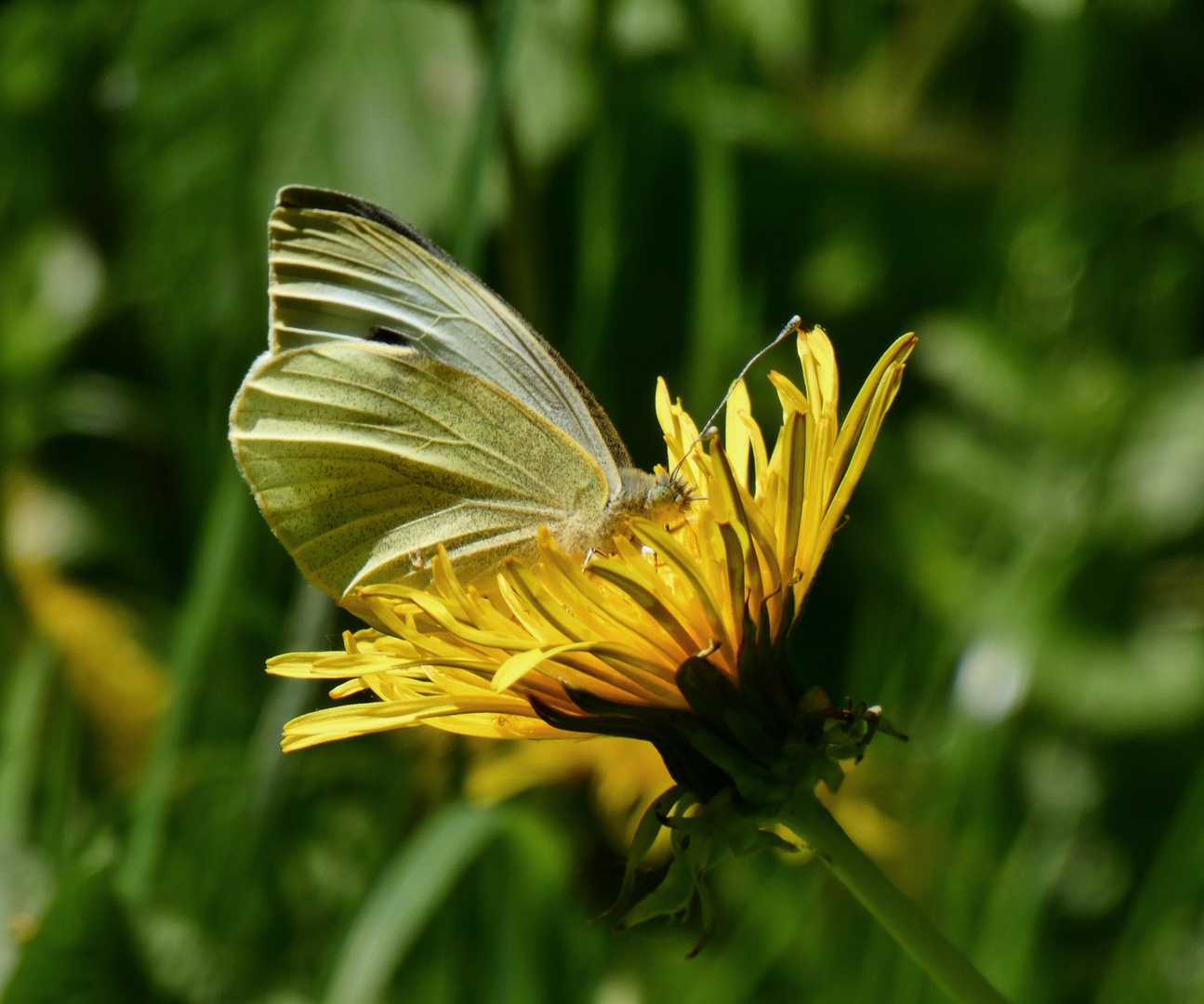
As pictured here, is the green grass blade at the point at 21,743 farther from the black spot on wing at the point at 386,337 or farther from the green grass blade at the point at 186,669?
the black spot on wing at the point at 386,337

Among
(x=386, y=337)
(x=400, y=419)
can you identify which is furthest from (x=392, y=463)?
(x=386, y=337)

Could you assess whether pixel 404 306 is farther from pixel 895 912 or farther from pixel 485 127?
pixel 895 912

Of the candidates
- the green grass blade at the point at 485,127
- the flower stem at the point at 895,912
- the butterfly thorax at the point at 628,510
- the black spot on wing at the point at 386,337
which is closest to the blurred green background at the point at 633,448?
the green grass blade at the point at 485,127

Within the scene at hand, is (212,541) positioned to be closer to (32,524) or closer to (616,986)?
(616,986)

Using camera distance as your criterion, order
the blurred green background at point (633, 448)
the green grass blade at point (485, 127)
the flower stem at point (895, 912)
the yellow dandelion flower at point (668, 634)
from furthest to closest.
→ 1. the blurred green background at point (633, 448)
2. the green grass blade at point (485, 127)
3. the yellow dandelion flower at point (668, 634)
4. the flower stem at point (895, 912)

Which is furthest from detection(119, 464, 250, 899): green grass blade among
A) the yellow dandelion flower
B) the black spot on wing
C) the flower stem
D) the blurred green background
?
the flower stem
